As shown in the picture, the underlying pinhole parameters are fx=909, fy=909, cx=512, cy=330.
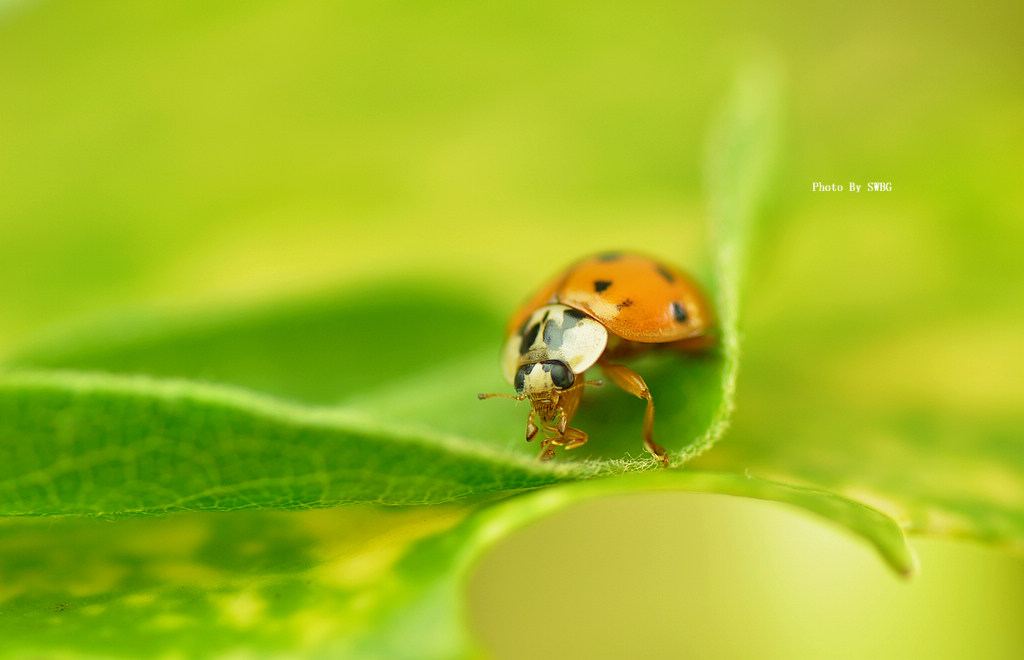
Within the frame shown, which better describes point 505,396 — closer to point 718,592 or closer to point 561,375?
point 561,375

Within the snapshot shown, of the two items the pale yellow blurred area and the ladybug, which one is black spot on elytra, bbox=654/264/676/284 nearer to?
the ladybug

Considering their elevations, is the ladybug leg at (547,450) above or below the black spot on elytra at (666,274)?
below

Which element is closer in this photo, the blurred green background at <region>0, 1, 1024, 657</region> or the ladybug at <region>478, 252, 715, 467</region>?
the ladybug at <region>478, 252, 715, 467</region>

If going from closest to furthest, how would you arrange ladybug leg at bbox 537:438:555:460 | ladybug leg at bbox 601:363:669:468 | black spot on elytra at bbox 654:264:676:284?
ladybug leg at bbox 601:363:669:468 → ladybug leg at bbox 537:438:555:460 → black spot on elytra at bbox 654:264:676:284

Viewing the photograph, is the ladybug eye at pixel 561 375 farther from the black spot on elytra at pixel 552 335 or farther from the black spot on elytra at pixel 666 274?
the black spot on elytra at pixel 666 274

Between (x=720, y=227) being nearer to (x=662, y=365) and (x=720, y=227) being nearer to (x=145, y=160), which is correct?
(x=662, y=365)

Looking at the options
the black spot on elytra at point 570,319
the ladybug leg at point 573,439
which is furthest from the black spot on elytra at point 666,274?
the ladybug leg at point 573,439

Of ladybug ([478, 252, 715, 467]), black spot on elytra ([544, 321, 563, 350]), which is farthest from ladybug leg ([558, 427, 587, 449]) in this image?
black spot on elytra ([544, 321, 563, 350])
